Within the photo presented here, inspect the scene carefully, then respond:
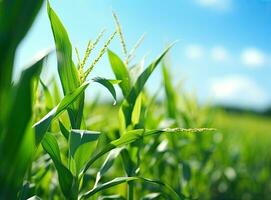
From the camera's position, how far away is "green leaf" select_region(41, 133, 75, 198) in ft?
4.53

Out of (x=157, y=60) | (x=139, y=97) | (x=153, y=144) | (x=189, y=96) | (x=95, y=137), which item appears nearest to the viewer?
(x=95, y=137)

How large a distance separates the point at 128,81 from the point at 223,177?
295cm

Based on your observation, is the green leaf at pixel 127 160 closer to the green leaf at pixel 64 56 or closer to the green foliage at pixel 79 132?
the green foliage at pixel 79 132

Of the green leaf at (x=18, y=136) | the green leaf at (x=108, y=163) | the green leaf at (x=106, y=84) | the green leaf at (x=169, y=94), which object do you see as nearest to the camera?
the green leaf at (x=18, y=136)

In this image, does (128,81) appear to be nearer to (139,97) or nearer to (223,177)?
(139,97)

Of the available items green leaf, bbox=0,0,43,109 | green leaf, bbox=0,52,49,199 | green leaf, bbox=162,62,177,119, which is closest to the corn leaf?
green leaf, bbox=0,52,49,199

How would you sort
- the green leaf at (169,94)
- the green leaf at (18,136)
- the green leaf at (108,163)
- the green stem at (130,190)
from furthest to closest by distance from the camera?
the green leaf at (169,94), the green stem at (130,190), the green leaf at (108,163), the green leaf at (18,136)

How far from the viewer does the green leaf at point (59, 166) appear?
138 centimetres

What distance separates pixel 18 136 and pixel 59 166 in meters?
0.51

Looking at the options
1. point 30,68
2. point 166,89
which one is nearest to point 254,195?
point 166,89

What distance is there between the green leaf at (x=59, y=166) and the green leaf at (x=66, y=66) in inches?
3.7

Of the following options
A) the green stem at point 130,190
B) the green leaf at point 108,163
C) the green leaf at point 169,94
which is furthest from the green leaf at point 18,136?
the green leaf at point 169,94

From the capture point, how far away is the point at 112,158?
1.73 meters

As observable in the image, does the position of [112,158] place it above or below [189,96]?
above
